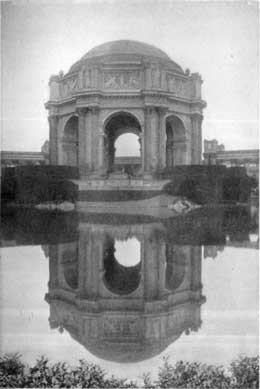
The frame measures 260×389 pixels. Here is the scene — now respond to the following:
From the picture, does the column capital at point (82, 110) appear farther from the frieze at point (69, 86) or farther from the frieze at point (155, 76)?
the frieze at point (155, 76)

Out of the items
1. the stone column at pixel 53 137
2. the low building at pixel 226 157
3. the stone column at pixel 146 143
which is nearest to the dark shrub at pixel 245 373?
the low building at pixel 226 157

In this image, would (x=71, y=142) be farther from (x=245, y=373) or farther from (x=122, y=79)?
(x=245, y=373)

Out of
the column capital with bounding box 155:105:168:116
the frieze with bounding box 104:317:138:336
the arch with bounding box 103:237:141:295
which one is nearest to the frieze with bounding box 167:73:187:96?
the column capital with bounding box 155:105:168:116

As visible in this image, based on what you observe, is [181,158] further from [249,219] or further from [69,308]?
[69,308]

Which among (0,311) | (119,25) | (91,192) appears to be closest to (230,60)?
(119,25)

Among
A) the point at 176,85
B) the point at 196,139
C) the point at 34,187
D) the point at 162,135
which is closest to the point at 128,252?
the point at 34,187

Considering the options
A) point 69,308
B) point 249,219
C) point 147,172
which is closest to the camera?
point 69,308
